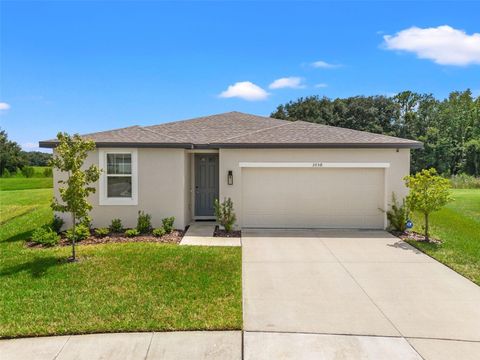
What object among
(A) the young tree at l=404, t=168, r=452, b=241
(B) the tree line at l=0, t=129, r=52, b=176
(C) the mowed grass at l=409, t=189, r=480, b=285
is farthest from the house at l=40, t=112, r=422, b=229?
(B) the tree line at l=0, t=129, r=52, b=176

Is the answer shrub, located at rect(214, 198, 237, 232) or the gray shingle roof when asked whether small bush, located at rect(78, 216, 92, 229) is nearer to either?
the gray shingle roof

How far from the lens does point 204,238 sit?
10.5 m

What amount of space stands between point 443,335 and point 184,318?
361 centimetres

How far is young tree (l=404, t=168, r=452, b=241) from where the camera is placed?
9.81m

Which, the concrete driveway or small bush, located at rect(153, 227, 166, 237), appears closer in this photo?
the concrete driveway

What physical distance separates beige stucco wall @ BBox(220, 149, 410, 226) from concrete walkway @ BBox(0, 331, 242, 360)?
705cm

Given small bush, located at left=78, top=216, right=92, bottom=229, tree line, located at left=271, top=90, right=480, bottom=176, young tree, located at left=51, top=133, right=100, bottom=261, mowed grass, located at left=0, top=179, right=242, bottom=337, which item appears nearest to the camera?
mowed grass, located at left=0, top=179, right=242, bottom=337

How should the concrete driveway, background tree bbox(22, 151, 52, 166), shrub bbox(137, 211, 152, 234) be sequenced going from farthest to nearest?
background tree bbox(22, 151, 52, 166) → shrub bbox(137, 211, 152, 234) → the concrete driveway

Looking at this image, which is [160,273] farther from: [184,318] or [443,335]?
[443,335]

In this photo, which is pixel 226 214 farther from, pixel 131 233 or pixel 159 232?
pixel 131 233

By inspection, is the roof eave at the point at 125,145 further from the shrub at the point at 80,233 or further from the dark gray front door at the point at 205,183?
the shrub at the point at 80,233

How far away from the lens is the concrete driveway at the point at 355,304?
454 centimetres

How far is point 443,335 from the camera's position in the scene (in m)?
4.88

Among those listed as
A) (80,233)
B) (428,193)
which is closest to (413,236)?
(428,193)
